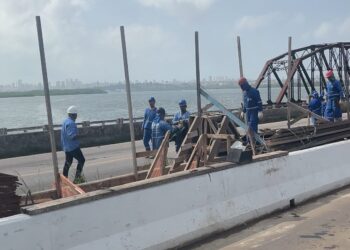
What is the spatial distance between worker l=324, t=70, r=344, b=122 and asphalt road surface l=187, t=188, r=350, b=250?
293 inches

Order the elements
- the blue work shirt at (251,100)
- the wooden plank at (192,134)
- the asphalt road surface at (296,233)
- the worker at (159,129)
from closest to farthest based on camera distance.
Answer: the asphalt road surface at (296,233), the wooden plank at (192,134), the blue work shirt at (251,100), the worker at (159,129)

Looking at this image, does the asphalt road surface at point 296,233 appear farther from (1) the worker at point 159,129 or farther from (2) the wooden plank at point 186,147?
(1) the worker at point 159,129

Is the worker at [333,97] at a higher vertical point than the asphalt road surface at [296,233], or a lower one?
higher

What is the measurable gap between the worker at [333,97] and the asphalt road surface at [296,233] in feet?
24.4

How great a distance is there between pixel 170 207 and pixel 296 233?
5.71 feet

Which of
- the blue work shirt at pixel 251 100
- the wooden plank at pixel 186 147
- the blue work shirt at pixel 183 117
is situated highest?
the blue work shirt at pixel 251 100

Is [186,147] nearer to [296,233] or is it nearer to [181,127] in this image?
[296,233]

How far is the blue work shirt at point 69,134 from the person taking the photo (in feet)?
33.9

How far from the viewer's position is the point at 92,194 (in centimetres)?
555

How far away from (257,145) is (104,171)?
4840 millimetres

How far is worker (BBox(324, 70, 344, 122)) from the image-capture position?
49.1 feet

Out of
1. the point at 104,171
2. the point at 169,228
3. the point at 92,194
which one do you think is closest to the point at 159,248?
the point at 169,228

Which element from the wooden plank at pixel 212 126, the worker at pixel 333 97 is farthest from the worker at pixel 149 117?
the worker at pixel 333 97

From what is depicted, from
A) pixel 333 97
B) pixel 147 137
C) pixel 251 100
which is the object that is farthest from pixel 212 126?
pixel 333 97
